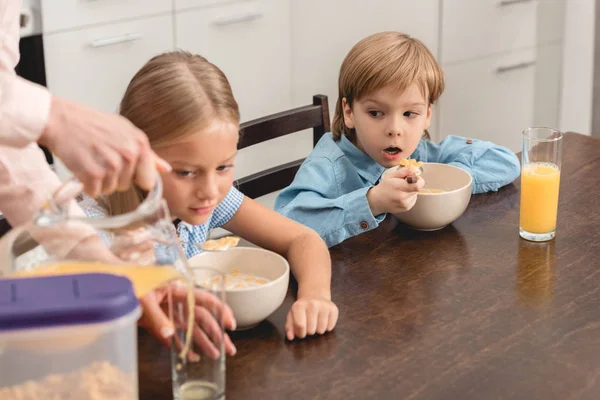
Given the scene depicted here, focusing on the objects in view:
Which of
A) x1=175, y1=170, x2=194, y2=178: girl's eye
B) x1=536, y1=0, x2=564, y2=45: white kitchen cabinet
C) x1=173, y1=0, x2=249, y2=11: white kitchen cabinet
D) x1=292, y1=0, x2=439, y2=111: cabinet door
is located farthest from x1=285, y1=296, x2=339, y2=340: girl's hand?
x1=536, y1=0, x2=564, y2=45: white kitchen cabinet

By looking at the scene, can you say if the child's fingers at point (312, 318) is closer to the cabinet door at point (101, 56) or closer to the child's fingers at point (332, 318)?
the child's fingers at point (332, 318)

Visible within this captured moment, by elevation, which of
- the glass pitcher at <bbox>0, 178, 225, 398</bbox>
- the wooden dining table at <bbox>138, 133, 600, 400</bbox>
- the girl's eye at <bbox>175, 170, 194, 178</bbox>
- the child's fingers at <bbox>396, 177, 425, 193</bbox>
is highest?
the glass pitcher at <bbox>0, 178, 225, 398</bbox>

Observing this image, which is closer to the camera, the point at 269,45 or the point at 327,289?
the point at 327,289

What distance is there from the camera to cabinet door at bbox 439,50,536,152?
3.56 m

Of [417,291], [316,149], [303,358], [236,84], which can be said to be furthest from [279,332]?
[236,84]

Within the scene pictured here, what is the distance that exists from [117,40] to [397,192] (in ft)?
4.73

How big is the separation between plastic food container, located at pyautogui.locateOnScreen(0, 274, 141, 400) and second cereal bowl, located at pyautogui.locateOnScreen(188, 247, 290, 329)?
24 centimetres

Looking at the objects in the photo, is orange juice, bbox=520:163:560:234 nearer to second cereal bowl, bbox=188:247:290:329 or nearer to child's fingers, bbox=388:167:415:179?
child's fingers, bbox=388:167:415:179

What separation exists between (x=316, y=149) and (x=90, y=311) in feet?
3.65

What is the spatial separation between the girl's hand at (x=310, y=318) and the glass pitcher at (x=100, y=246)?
0.30 m

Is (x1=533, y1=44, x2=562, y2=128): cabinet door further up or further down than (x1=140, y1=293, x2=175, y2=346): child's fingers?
further down

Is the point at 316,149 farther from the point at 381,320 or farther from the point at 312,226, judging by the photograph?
the point at 381,320

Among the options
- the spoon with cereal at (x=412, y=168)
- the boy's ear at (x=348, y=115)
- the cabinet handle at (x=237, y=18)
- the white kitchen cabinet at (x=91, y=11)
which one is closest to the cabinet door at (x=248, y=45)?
the cabinet handle at (x=237, y=18)

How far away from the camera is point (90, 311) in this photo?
2.77 feet
